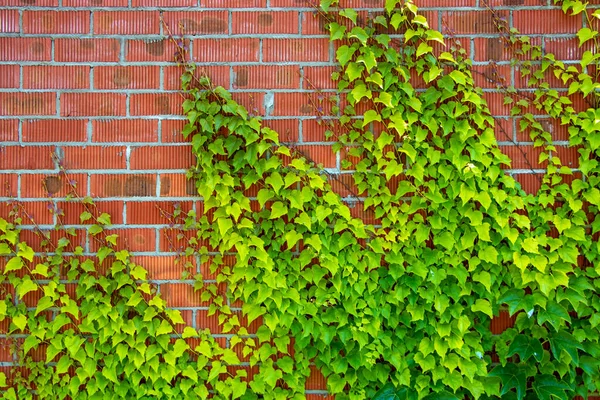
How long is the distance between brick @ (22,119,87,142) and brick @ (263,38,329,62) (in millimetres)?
896

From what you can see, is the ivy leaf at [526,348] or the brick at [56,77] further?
the brick at [56,77]

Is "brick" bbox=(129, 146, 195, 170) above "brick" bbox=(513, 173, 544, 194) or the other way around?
above

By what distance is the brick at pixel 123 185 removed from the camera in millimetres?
2750

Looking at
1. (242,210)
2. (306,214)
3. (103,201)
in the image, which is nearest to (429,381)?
(306,214)

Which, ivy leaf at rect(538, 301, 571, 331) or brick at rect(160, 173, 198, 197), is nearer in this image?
ivy leaf at rect(538, 301, 571, 331)

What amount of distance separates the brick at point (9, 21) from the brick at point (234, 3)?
847 millimetres

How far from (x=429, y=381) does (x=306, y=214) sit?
92cm

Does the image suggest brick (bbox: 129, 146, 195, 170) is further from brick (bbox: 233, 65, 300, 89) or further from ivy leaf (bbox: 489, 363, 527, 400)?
ivy leaf (bbox: 489, 363, 527, 400)

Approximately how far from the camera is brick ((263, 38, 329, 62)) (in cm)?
274

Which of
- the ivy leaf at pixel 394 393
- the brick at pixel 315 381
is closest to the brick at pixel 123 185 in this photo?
the brick at pixel 315 381

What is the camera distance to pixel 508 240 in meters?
2.71

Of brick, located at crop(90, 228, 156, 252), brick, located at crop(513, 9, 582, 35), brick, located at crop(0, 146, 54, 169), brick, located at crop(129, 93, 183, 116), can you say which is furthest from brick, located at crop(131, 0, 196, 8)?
brick, located at crop(513, 9, 582, 35)

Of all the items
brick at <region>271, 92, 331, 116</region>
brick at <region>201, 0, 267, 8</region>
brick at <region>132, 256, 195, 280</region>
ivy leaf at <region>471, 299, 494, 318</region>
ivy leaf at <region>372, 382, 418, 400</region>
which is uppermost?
brick at <region>201, 0, 267, 8</region>

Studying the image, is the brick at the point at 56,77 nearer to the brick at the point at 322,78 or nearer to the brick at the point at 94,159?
the brick at the point at 94,159
